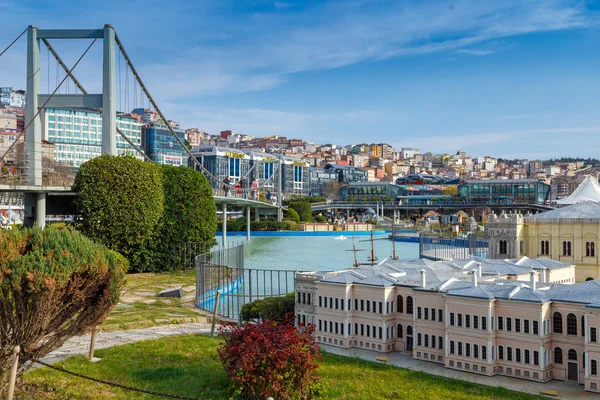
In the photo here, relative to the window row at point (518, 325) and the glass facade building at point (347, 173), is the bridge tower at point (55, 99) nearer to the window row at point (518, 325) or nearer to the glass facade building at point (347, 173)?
the window row at point (518, 325)

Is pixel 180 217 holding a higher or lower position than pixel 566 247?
higher

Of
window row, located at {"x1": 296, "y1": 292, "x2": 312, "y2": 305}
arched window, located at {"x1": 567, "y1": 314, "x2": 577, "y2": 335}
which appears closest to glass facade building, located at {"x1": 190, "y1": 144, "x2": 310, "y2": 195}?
window row, located at {"x1": 296, "y1": 292, "x2": 312, "y2": 305}

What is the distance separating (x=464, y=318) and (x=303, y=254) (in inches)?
1520

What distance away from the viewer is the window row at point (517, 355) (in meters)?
13.3

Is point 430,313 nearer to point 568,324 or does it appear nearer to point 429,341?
point 429,341

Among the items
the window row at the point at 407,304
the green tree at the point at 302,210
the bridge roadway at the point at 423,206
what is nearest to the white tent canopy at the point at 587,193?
the window row at the point at 407,304

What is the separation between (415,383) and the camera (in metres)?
12.9

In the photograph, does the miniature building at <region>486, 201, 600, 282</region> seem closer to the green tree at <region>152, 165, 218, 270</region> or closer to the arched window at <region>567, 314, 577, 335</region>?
the arched window at <region>567, 314, 577, 335</region>

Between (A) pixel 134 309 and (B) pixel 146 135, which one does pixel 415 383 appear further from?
(B) pixel 146 135

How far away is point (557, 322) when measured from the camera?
535 inches

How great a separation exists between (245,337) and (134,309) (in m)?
11.1

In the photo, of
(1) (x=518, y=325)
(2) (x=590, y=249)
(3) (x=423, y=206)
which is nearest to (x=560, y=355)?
(1) (x=518, y=325)

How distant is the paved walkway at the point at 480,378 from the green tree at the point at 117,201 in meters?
16.9

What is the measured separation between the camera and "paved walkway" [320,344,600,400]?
41.2 feet
